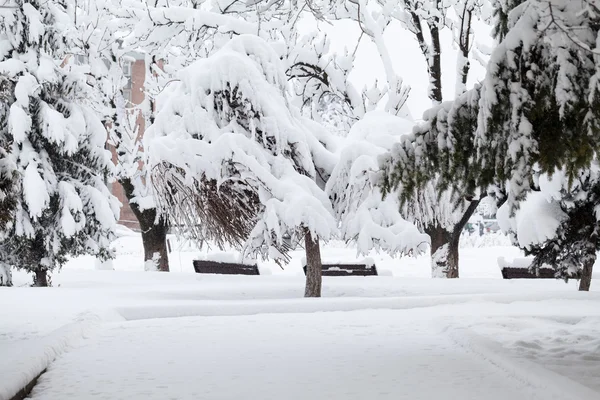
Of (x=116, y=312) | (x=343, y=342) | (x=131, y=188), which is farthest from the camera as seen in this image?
(x=131, y=188)

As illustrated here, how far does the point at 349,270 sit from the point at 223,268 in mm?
3468

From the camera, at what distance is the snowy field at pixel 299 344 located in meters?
6.11

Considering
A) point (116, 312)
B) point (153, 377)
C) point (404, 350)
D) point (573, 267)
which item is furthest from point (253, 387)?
point (573, 267)

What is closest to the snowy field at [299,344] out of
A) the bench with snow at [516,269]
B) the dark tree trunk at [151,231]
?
the bench with snow at [516,269]

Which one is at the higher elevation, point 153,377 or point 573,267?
point 573,267

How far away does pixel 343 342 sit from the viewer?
29.0ft

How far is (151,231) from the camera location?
22516 mm

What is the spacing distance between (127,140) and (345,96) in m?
7.64

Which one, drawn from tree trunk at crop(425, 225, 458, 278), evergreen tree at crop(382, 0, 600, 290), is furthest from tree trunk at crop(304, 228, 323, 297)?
evergreen tree at crop(382, 0, 600, 290)

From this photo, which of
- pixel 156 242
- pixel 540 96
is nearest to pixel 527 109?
pixel 540 96

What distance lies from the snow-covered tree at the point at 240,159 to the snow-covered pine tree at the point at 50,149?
13.1 ft

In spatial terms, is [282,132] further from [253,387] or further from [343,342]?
[253,387]

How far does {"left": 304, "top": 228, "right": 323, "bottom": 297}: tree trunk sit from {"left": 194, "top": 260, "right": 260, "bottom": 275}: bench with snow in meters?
6.12

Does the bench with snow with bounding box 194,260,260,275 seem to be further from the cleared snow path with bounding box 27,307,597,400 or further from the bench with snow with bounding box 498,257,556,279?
the cleared snow path with bounding box 27,307,597,400
